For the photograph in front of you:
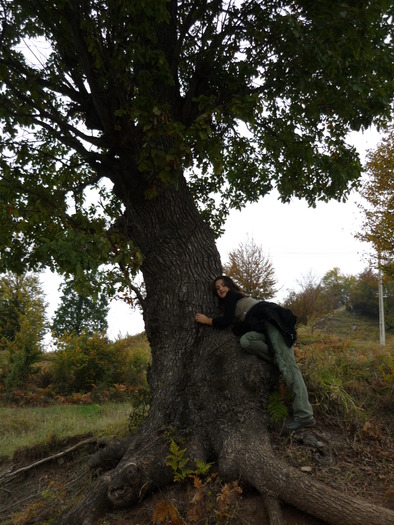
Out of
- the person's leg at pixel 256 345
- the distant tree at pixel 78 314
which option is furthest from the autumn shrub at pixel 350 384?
the distant tree at pixel 78 314

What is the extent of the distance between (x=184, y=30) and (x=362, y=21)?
8.11ft

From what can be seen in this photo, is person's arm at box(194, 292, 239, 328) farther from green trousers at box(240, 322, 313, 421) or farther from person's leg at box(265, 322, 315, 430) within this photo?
person's leg at box(265, 322, 315, 430)

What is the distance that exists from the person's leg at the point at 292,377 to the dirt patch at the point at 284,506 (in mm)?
244

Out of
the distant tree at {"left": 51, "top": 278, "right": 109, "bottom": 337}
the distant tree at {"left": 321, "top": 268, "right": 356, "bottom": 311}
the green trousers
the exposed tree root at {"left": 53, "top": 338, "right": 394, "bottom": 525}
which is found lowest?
the exposed tree root at {"left": 53, "top": 338, "right": 394, "bottom": 525}

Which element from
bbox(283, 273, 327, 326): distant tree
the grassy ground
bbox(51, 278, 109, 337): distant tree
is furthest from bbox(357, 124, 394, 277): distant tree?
bbox(51, 278, 109, 337): distant tree

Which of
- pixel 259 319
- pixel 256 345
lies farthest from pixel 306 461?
pixel 259 319

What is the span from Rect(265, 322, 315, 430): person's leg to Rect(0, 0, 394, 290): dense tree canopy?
6.56 feet

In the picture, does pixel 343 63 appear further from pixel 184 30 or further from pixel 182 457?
pixel 182 457

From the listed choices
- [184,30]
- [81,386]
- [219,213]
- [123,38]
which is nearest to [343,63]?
[184,30]

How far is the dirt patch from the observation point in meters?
4.17

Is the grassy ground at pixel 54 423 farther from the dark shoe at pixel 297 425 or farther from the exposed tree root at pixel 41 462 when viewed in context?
the dark shoe at pixel 297 425

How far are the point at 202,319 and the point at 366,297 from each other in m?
29.5

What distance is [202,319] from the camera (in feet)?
19.0

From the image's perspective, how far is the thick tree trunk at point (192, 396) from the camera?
13.7 feet
